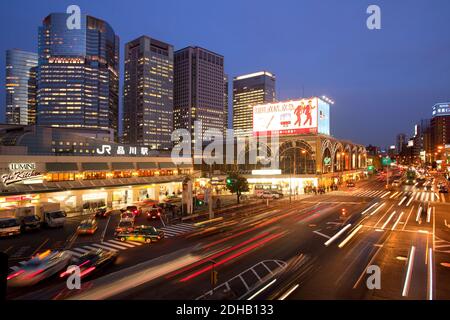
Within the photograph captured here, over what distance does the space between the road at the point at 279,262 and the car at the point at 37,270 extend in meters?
0.73

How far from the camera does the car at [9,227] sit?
96.6 feet

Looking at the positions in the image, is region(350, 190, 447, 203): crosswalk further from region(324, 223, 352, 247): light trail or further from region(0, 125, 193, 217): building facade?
region(0, 125, 193, 217): building facade

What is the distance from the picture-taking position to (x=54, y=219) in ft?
112

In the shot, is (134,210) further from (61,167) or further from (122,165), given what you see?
(122,165)

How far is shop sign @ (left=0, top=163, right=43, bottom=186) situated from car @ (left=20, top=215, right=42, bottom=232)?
26.0 ft

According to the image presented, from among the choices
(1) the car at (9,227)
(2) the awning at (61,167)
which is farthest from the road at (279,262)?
(2) the awning at (61,167)

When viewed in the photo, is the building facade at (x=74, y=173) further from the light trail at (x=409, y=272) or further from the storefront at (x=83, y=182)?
the light trail at (x=409, y=272)

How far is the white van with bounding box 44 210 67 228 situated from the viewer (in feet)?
112

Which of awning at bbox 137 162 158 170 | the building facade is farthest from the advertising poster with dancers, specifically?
awning at bbox 137 162 158 170

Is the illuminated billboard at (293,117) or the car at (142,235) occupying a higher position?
the illuminated billboard at (293,117)

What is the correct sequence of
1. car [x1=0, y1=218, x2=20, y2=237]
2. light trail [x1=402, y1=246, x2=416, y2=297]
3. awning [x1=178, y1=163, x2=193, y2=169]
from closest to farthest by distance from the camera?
light trail [x1=402, y1=246, x2=416, y2=297] → car [x1=0, y1=218, x2=20, y2=237] → awning [x1=178, y1=163, x2=193, y2=169]

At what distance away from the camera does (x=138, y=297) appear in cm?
1499
